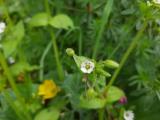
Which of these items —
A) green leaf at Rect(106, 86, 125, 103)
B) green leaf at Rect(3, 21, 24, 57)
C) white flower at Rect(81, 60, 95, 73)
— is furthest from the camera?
green leaf at Rect(3, 21, 24, 57)

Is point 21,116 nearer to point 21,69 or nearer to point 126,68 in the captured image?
point 21,69

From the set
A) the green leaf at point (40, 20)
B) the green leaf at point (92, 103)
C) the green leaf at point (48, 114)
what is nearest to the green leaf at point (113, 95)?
the green leaf at point (92, 103)

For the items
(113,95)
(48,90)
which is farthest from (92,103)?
(48,90)

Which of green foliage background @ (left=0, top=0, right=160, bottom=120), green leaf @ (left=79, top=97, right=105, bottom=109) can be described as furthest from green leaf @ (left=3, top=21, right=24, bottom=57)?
green leaf @ (left=79, top=97, right=105, bottom=109)

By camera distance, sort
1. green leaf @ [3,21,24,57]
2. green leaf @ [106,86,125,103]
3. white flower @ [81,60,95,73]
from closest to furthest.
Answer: white flower @ [81,60,95,73]
green leaf @ [106,86,125,103]
green leaf @ [3,21,24,57]

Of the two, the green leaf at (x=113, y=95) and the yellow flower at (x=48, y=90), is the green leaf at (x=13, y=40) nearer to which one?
the yellow flower at (x=48, y=90)

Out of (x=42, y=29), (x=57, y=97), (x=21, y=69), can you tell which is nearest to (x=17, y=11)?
(x=42, y=29)

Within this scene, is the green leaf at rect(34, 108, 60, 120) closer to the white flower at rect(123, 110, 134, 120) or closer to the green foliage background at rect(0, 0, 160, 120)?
the green foliage background at rect(0, 0, 160, 120)
